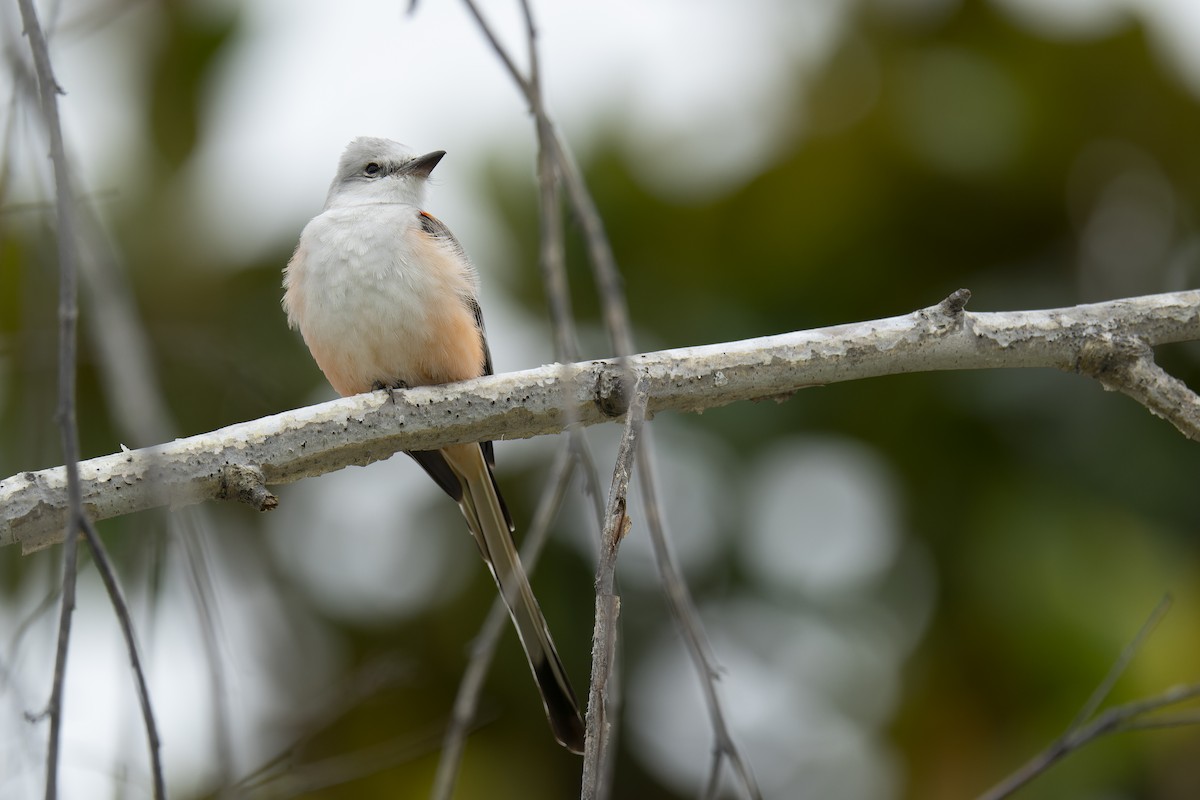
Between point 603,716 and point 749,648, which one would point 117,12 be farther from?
point 749,648

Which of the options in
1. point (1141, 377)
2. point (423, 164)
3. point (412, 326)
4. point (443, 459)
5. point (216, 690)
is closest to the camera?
point (216, 690)

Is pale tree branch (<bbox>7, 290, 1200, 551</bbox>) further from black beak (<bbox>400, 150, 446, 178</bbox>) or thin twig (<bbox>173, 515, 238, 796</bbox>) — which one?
black beak (<bbox>400, 150, 446, 178</bbox>)

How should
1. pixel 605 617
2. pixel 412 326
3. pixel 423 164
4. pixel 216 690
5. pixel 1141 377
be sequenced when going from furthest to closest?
pixel 423 164
pixel 412 326
pixel 1141 377
pixel 605 617
pixel 216 690

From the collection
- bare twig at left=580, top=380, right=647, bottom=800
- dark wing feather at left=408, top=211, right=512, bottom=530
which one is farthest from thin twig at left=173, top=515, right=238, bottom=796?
dark wing feather at left=408, top=211, right=512, bottom=530

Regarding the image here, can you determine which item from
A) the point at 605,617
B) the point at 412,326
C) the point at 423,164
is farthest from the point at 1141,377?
the point at 423,164

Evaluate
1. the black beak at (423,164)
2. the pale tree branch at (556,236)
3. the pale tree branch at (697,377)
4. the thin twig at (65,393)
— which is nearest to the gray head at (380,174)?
the black beak at (423,164)

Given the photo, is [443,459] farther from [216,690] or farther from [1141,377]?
[216,690]

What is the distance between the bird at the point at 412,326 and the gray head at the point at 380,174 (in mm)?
181

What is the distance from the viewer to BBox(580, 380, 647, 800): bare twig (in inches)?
62.8

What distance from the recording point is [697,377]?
9.18ft

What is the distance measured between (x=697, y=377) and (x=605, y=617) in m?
1.20

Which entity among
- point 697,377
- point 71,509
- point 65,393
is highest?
point 65,393

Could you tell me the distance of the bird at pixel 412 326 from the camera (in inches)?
141

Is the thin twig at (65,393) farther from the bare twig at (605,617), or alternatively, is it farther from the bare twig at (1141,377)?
the bare twig at (1141,377)
